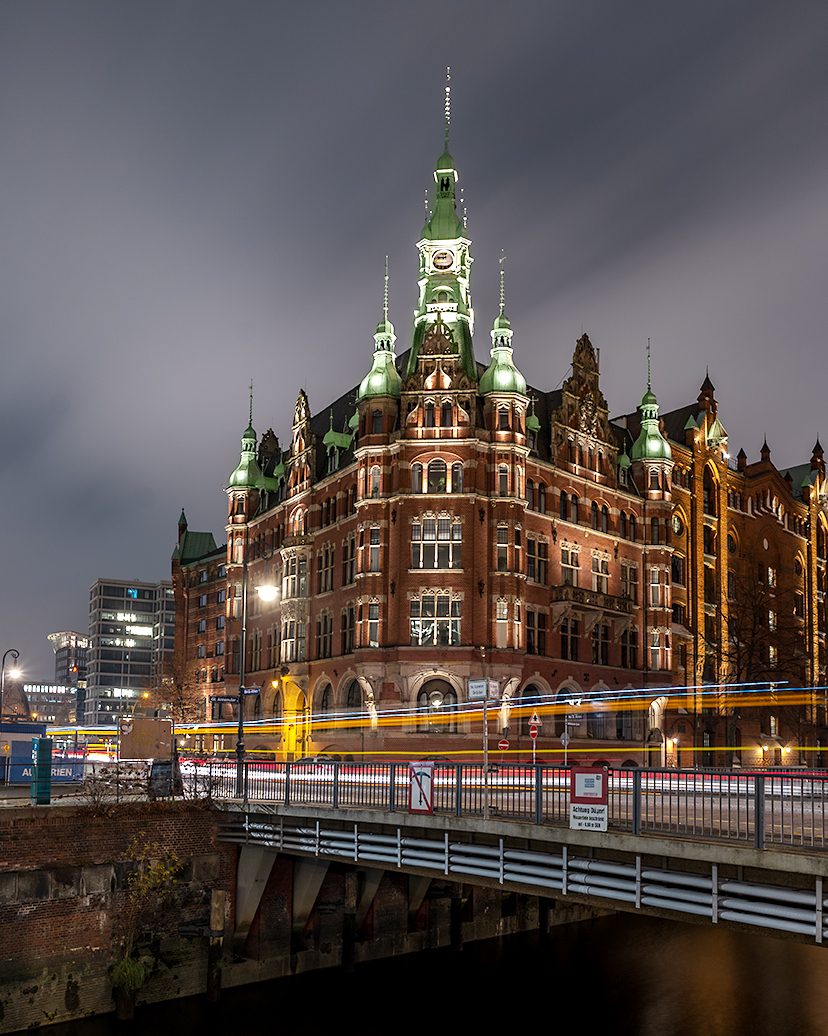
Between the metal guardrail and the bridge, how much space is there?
0.06 metres

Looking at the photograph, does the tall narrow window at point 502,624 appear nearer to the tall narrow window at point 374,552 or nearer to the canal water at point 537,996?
the tall narrow window at point 374,552

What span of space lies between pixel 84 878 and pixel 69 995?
2.74 metres

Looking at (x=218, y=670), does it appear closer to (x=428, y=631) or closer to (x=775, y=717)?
(x=428, y=631)

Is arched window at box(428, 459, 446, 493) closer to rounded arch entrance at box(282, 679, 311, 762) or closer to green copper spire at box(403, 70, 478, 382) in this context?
green copper spire at box(403, 70, 478, 382)

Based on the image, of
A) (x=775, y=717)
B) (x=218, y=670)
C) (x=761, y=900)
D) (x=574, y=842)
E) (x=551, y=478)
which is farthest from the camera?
(x=218, y=670)

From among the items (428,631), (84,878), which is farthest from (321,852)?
(428,631)

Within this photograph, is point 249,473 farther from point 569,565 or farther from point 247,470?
point 569,565

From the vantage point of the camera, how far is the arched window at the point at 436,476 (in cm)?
5866

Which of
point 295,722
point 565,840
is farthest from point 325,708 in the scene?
point 565,840

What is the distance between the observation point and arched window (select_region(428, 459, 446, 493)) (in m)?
58.7

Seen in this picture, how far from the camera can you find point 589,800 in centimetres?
1878

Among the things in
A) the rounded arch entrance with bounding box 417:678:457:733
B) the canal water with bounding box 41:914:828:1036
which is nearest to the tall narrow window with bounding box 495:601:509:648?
the rounded arch entrance with bounding box 417:678:457:733

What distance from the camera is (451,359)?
196ft

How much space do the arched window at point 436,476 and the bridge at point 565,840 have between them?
1147 inches
